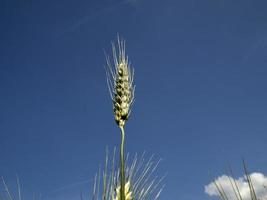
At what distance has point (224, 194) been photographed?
7.29 ft

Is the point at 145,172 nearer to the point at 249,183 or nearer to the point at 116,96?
the point at 116,96

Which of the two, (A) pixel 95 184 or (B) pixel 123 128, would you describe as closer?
(B) pixel 123 128

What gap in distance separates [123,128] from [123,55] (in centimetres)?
103

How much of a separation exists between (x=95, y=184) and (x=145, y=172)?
1.20 feet

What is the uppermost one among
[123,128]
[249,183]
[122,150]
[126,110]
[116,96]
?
[116,96]

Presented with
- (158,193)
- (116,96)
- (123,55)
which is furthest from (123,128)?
(123,55)

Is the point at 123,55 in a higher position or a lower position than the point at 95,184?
higher

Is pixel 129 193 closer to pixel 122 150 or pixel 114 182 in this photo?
pixel 114 182

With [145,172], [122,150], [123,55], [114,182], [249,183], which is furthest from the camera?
[123,55]

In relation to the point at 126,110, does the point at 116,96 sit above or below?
above

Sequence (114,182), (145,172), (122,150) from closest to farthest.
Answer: (122,150) < (114,182) < (145,172)

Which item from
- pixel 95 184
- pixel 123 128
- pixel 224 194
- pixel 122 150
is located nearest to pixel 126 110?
pixel 123 128

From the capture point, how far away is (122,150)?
1.84m

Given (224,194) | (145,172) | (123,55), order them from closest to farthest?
(224,194) → (145,172) → (123,55)
